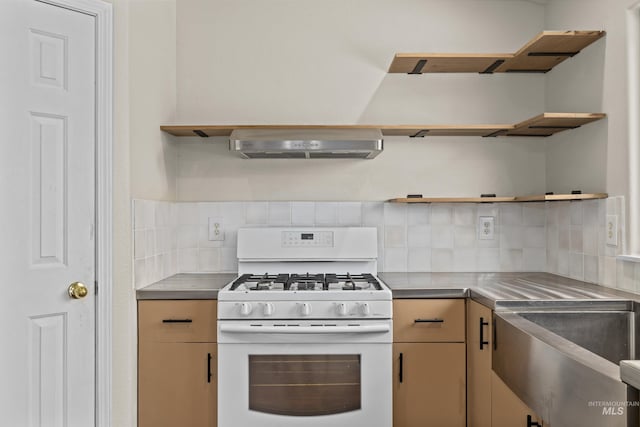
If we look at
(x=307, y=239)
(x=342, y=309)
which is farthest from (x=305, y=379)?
(x=307, y=239)

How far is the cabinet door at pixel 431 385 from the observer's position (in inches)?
95.5

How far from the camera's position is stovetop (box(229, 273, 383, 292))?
2.47 metres

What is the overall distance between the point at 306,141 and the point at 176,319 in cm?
106

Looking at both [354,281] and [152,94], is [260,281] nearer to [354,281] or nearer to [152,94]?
[354,281]

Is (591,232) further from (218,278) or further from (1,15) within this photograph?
(1,15)

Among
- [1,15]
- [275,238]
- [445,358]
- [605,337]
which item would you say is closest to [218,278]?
[275,238]

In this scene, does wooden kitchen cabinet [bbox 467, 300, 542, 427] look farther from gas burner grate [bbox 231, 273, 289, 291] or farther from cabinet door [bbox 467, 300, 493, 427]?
gas burner grate [bbox 231, 273, 289, 291]

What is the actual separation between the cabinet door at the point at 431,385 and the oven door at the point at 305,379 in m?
0.09

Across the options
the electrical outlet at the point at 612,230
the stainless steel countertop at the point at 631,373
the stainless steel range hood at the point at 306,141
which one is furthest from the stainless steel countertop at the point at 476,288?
the stainless steel countertop at the point at 631,373

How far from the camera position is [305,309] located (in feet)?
7.70

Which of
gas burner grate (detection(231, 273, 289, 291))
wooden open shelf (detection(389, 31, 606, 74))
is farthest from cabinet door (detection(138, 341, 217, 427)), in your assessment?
wooden open shelf (detection(389, 31, 606, 74))

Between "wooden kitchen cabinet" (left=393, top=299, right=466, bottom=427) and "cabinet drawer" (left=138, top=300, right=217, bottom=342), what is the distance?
88 cm

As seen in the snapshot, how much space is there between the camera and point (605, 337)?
2.00 metres

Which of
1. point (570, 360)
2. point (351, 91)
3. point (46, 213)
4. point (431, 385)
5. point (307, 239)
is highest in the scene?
point (351, 91)
